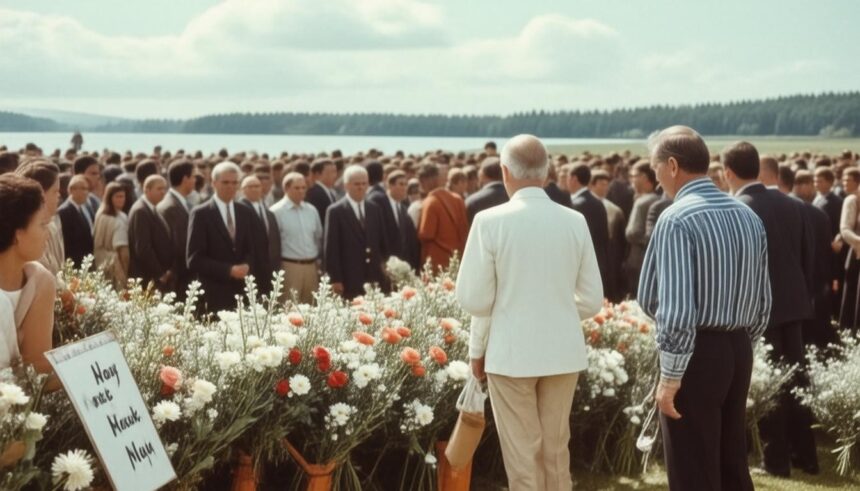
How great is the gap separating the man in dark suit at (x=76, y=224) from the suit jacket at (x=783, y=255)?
679cm

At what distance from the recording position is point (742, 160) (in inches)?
290

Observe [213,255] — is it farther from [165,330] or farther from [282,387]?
[282,387]

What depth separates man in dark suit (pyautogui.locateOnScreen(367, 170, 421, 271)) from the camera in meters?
12.2

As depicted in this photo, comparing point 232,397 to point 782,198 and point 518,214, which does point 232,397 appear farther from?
point 782,198

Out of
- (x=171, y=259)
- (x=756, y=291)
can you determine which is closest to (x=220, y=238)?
(x=171, y=259)

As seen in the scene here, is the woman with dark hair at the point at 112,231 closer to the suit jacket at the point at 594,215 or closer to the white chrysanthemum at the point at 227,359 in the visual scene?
the suit jacket at the point at 594,215

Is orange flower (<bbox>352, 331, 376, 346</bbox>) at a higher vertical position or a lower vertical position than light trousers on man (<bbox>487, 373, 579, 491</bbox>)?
higher

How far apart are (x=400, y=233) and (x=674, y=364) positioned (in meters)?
7.57

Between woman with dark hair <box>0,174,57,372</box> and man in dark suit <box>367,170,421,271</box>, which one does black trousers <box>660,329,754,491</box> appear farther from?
man in dark suit <box>367,170,421,271</box>

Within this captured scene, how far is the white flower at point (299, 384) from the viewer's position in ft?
19.2

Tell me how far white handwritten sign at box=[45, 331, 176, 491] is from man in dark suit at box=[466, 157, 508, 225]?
658 cm

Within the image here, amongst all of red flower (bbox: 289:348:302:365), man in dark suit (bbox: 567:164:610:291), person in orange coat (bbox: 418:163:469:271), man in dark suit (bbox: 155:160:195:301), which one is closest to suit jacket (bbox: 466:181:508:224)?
person in orange coat (bbox: 418:163:469:271)

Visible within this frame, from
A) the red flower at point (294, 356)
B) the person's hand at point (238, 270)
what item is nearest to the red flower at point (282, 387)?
the red flower at point (294, 356)

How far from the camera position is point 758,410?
320 inches
